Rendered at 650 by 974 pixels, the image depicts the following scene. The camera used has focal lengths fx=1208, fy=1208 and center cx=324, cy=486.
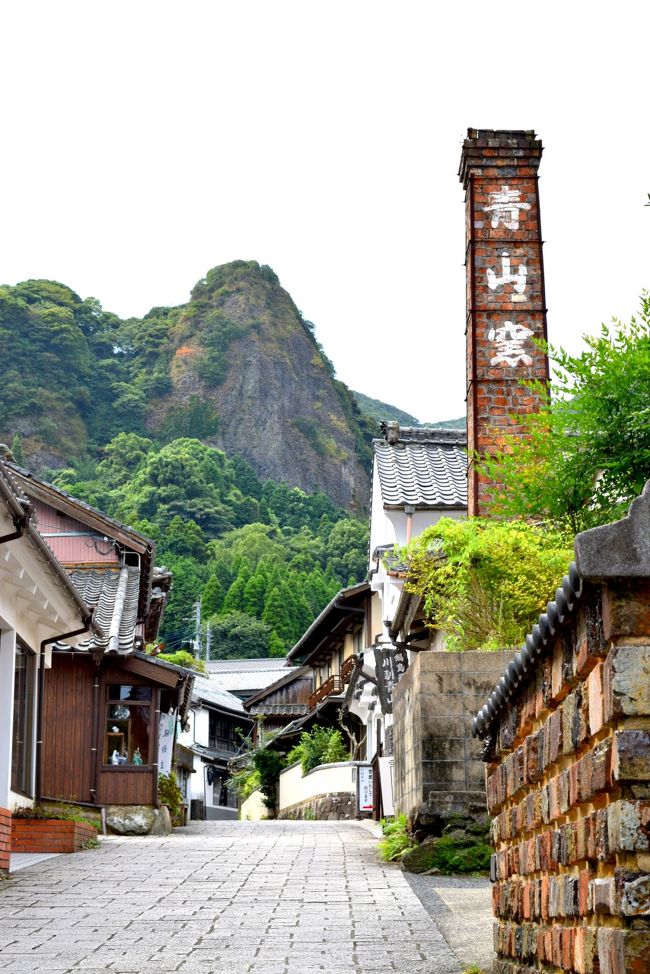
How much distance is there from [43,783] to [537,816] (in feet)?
53.6

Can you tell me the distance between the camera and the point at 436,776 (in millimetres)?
12328

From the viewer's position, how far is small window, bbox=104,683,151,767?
21422 millimetres

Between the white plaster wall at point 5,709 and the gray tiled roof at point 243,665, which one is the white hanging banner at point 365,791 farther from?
the gray tiled roof at point 243,665

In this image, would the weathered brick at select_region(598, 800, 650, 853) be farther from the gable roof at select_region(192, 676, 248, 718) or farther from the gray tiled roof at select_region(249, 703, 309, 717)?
the gable roof at select_region(192, 676, 248, 718)

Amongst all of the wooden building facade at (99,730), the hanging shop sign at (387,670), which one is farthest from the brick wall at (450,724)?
the wooden building facade at (99,730)

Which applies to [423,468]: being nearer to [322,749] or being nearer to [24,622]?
[322,749]

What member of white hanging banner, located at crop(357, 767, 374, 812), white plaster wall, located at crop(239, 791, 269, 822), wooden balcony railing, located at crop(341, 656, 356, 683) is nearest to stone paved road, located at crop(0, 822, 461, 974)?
white hanging banner, located at crop(357, 767, 374, 812)

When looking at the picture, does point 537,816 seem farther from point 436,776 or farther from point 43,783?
point 43,783

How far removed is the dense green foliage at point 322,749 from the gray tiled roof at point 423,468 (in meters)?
10.6

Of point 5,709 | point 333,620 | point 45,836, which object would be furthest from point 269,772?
point 5,709

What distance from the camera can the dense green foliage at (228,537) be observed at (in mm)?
79000

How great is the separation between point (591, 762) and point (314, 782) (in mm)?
30323

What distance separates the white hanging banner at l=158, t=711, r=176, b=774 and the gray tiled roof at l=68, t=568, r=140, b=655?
213cm

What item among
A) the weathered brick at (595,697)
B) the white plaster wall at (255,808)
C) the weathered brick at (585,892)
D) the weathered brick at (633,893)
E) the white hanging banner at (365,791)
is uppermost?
the weathered brick at (595,697)
